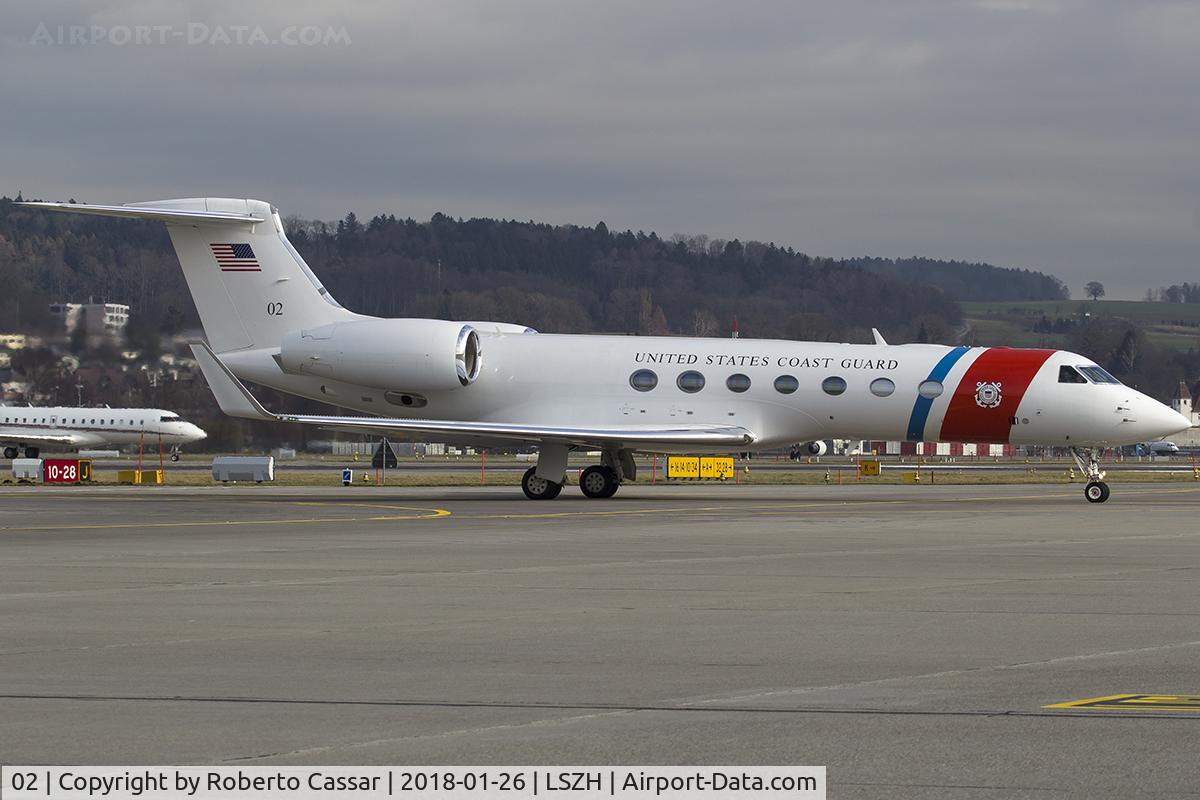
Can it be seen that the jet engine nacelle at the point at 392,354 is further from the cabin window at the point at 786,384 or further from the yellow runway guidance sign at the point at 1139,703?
the yellow runway guidance sign at the point at 1139,703

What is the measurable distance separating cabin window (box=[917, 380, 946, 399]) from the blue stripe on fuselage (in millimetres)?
62

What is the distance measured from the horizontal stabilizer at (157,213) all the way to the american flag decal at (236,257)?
62cm

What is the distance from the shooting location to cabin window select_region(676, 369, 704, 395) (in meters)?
32.0

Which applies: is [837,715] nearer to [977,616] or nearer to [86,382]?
[977,616]

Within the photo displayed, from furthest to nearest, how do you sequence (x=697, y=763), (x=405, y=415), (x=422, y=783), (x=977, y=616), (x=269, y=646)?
(x=405, y=415), (x=977, y=616), (x=269, y=646), (x=697, y=763), (x=422, y=783)

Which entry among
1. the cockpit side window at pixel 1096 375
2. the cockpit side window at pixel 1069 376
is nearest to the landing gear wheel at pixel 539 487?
the cockpit side window at pixel 1069 376

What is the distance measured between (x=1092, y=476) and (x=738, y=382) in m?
7.48

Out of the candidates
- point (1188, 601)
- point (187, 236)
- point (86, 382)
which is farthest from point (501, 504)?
point (86, 382)

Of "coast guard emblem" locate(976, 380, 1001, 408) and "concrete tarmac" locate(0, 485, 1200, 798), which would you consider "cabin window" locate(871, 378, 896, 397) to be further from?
"concrete tarmac" locate(0, 485, 1200, 798)

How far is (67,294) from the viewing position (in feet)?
196

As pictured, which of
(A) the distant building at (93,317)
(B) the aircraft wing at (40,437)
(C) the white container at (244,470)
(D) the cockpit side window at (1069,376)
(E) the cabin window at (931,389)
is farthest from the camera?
(B) the aircraft wing at (40,437)

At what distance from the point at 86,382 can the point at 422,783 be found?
56451 mm

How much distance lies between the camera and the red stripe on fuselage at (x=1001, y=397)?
1217 inches

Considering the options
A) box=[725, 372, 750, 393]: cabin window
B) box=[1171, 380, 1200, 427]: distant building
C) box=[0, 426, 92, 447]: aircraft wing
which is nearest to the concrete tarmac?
box=[725, 372, 750, 393]: cabin window
